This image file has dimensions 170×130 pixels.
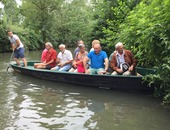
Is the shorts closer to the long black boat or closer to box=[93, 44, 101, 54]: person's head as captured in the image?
the long black boat

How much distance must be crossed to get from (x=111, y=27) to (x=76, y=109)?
560 centimetres

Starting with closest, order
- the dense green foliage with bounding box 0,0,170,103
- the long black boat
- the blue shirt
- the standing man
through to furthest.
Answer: the dense green foliage with bounding box 0,0,170,103 → the long black boat → the blue shirt → the standing man

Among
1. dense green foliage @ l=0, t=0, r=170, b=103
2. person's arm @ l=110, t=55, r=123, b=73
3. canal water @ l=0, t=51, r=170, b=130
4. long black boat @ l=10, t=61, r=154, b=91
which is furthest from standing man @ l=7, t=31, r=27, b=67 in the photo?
person's arm @ l=110, t=55, r=123, b=73

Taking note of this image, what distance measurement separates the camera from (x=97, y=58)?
894cm

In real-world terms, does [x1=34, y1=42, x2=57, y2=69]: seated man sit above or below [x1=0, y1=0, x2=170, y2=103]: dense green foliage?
below

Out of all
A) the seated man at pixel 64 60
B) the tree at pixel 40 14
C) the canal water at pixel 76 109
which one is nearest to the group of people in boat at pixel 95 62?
the seated man at pixel 64 60

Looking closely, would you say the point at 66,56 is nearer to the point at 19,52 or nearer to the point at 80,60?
the point at 80,60

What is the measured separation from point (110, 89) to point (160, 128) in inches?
126

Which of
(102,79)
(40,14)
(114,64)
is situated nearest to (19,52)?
(102,79)

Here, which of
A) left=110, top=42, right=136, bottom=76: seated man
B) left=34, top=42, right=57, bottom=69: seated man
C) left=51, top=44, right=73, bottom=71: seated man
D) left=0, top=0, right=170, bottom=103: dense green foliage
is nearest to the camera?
left=0, top=0, right=170, bottom=103: dense green foliage

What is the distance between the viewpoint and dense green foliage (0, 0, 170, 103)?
6812 millimetres

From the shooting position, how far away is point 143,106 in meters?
7.07

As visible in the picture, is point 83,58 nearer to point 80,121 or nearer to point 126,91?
point 126,91

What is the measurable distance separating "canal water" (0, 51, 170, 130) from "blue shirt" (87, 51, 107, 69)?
2.40ft
